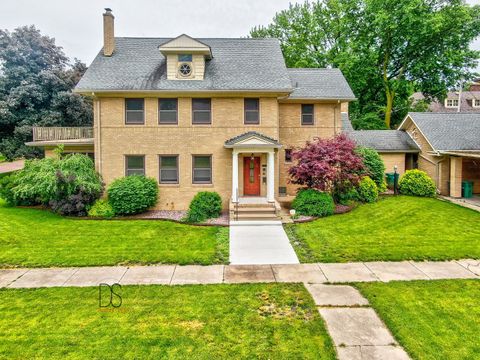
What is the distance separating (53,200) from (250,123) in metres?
10.6

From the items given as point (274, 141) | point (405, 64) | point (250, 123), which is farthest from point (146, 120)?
point (405, 64)

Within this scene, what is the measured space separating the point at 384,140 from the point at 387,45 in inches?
639

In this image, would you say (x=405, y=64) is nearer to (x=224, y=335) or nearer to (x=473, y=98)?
(x=473, y=98)

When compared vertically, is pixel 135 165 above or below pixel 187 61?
below

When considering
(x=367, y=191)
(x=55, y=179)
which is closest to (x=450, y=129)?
(x=367, y=191)

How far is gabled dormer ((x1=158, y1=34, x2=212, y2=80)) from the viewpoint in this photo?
16562mm

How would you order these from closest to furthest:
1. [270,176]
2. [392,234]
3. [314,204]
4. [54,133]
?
[392,234], [314,204], [270,176], [54,133]

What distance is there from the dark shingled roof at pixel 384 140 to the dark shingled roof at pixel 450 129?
1434 millimetres

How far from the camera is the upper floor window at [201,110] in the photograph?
1673 cm

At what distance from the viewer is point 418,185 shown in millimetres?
19500

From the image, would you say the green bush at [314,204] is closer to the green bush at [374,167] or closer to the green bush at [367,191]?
the green bush at [367,191]

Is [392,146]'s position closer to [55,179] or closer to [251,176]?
[251,176]

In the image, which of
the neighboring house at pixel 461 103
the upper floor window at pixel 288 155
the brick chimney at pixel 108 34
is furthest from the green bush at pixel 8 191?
the neighboring house at pixel 461 103

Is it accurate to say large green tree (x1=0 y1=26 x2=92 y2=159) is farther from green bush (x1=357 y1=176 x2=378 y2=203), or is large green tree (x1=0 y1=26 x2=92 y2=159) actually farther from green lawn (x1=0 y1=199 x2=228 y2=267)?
green bush (x1=357 y1=176 x2=378 y2=203)
